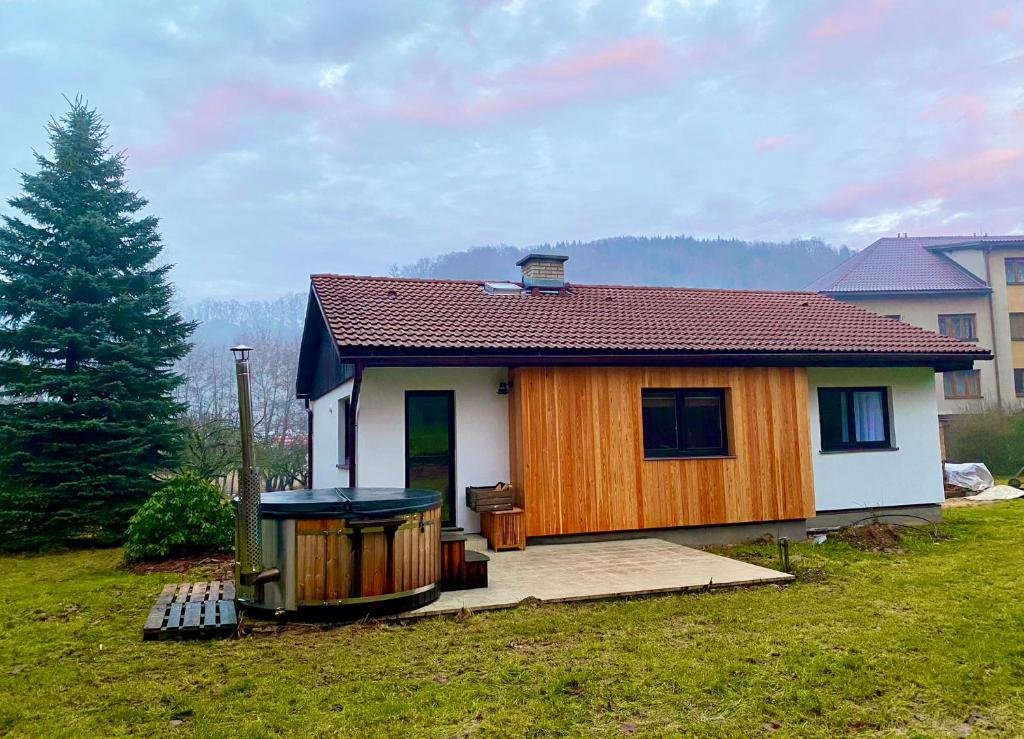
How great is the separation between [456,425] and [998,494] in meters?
12.7

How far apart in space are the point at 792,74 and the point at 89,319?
1603cm

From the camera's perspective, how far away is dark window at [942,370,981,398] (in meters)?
28.4

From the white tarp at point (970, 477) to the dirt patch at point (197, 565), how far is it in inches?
621

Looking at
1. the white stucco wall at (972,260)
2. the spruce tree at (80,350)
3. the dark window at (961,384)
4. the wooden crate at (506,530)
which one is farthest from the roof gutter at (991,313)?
the spruce tree at (80,350)

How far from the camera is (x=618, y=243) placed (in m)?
108

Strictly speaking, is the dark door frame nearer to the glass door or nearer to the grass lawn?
the glass door

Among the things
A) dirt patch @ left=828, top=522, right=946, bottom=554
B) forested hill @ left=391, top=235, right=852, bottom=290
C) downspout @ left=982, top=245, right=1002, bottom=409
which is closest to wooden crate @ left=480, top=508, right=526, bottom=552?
dirt patch @ left=828, top=522, right=946, bottom=554

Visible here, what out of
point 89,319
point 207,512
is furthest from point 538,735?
point 89,319

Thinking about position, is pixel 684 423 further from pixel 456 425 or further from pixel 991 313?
pixel 991 313

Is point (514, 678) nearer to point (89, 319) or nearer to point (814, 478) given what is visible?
point (814, 478)

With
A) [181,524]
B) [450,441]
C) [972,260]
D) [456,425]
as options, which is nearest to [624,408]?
[456,425]

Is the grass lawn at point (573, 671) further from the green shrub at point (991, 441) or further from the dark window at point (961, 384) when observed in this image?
the dark window at point (961, 384)

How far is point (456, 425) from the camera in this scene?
9078 mm

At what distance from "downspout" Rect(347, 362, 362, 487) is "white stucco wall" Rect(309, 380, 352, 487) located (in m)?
0.80
